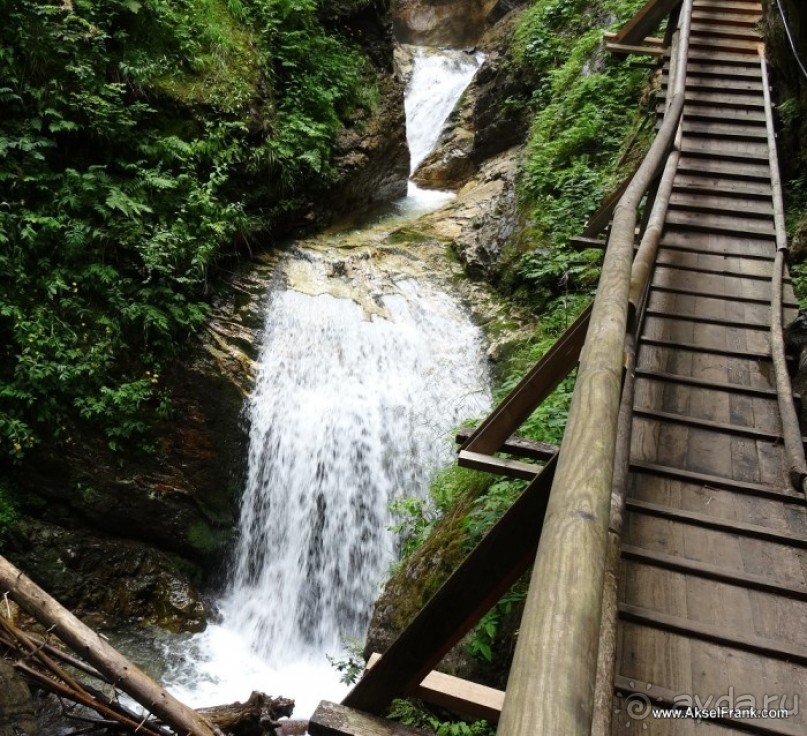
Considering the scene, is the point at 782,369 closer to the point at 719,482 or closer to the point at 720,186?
the point at 719,482

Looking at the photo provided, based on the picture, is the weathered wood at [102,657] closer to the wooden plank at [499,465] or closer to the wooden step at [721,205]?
the wooden plank at [499,465]

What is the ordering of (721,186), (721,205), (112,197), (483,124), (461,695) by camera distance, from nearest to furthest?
(461,695) → (721,205) → (721,186) → (112,197) → (483,124)

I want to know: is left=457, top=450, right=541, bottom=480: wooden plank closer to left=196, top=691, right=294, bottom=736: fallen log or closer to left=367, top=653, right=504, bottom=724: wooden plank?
left=367, top=653, right=504, bottom=724: wooden plank

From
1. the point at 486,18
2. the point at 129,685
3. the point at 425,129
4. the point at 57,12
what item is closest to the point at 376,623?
the point at 129,685

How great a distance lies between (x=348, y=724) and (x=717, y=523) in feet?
5.87

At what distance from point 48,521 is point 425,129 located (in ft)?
49.4

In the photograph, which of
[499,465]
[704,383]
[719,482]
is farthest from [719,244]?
[499,465]

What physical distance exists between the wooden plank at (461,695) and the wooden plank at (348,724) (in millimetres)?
208

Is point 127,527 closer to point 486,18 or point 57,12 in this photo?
point 57,12

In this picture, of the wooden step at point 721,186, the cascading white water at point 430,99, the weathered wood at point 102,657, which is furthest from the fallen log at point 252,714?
the cascading white water at point 430,99

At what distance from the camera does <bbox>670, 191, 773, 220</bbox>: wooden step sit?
18.2 ft

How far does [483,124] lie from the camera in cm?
1499

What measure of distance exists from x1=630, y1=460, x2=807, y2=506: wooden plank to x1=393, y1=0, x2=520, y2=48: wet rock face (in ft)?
87.4

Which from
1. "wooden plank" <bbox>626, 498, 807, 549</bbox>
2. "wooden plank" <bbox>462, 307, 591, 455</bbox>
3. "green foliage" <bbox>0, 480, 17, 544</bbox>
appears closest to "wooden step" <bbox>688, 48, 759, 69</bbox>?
"wooden plank" <bbox>462, 307, 591, 455</bbox>
